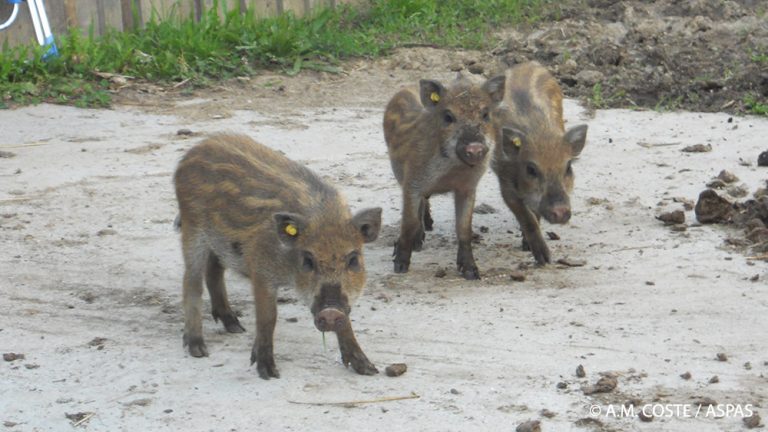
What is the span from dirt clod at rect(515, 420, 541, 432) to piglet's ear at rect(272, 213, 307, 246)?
139cm

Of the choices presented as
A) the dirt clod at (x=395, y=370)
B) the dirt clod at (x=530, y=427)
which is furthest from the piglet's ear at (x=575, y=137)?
the dirt clod at (x=530, y=427)

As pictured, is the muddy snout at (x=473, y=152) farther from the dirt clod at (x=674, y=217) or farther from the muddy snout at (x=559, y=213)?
the dirt clod at (x=674, y=217)

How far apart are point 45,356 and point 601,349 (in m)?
2.69

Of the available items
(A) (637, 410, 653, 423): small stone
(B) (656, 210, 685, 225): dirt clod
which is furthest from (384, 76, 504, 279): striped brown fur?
(A) (637, 410, 653, 423): small stone

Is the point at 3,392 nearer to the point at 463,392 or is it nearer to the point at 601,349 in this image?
the point at 463,392

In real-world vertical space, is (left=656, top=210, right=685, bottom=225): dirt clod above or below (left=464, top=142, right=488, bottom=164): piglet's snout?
below

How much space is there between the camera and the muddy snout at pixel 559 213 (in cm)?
793

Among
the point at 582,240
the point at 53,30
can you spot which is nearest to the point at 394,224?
the point at 582,240

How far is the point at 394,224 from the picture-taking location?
29.5 ft

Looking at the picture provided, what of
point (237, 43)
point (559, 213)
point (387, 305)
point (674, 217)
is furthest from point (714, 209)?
point (237, 43)

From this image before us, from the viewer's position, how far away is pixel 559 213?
794cm

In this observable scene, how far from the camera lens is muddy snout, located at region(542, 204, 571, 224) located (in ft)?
26.0

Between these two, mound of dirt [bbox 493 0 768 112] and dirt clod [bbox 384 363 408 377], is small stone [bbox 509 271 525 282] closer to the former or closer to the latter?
dirt clod [bbox 384 363 408 377]

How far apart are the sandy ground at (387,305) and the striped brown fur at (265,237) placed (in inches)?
8.2
